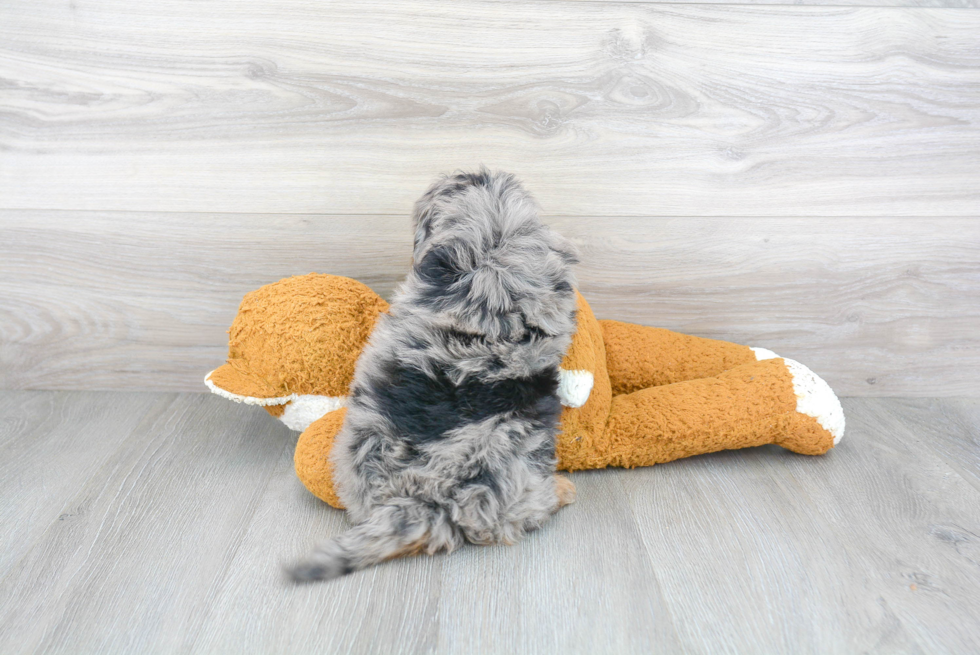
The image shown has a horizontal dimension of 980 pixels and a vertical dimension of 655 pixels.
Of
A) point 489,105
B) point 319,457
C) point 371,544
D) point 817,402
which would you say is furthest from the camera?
point 489,105

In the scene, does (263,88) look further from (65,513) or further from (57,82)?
(65,513)

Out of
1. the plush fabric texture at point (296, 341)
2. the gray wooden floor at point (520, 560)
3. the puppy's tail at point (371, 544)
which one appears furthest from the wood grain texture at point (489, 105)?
the puppy's tail at point (371, 544)

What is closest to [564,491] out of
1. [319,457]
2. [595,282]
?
[319,457]

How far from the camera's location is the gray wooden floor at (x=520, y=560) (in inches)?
29.2

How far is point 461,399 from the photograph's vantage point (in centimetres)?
84

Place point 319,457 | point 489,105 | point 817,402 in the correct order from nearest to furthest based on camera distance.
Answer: point 319,457 < point 817,402 < point 489,105

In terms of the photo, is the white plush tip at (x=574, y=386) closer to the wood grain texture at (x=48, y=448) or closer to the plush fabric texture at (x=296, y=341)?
the plush fabric texture at (x=296, y=341)

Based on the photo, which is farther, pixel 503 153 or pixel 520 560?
pixel 503 153

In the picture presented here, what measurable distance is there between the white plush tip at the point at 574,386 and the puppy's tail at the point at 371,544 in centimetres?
26

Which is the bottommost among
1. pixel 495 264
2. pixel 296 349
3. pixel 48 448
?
pixel 48 448

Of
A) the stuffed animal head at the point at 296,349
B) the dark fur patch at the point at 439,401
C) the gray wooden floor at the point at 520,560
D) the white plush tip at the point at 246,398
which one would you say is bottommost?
the gray wooden floor at the point at 520,560

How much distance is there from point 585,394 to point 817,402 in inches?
15.5

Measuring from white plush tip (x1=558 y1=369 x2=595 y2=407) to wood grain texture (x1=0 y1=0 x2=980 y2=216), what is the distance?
0.38m

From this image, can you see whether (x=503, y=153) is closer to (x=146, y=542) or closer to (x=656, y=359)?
(x=656, y=359)
